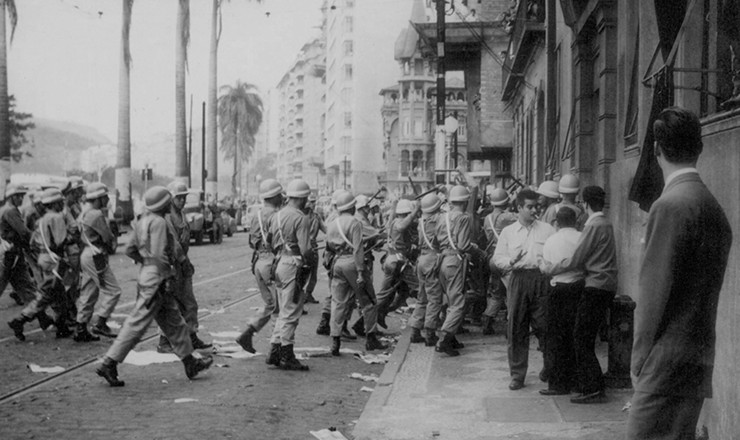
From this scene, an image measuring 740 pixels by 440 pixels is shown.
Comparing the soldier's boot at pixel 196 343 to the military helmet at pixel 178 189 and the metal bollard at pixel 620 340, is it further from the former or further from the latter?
the metal bollard at pixel 620 340

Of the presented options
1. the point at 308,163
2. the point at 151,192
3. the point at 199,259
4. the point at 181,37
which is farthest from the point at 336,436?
the point at 308,163

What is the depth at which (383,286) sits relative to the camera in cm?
1271

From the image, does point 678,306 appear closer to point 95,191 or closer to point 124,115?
point 95,191

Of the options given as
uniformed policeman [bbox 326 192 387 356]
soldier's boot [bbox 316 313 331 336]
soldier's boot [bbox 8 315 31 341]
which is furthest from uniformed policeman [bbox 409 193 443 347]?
soldier's boot [bbox 8 315 31 341]

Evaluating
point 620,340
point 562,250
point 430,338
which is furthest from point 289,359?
point 620,340

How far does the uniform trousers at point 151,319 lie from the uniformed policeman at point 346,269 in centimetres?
224

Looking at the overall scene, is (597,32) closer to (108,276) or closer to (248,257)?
(108,276)

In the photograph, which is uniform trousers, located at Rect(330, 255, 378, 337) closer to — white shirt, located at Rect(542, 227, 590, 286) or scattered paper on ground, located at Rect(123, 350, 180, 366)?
scattered paper on ground, located at Rect(123, 350, 180, 366)

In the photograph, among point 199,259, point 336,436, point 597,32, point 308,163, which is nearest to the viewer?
point 336,436

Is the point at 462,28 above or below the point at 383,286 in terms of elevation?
above

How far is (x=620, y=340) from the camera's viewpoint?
832 cm

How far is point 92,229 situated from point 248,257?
16.6 m

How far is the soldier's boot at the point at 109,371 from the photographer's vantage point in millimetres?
8562

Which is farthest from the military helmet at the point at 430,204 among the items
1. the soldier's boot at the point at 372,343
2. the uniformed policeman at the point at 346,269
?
the soldier's boot at the point at 372,343
